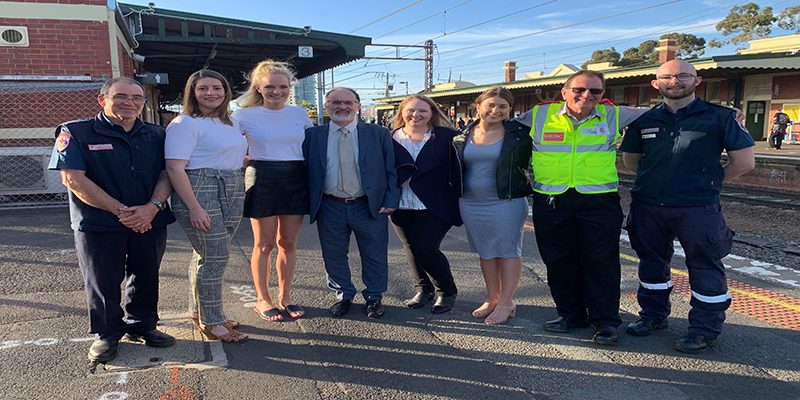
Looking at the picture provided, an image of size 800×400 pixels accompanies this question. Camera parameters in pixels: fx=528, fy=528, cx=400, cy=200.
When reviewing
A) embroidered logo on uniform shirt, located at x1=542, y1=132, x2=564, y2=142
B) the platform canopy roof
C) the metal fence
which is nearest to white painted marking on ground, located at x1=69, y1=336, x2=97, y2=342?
embroidered logo on uniform shirt, located at x1=542, y1=132, x2=564, y2=142

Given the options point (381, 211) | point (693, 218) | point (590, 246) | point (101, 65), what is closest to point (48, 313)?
point (381, 211)

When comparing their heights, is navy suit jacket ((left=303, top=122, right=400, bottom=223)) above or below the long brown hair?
below

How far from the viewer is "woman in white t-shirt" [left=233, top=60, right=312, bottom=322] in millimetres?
3844

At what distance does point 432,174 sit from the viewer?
4.13 m

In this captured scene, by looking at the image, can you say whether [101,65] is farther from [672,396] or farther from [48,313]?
[672,396]

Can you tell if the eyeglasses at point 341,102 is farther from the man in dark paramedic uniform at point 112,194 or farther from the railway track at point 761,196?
the railway track at point 761,196

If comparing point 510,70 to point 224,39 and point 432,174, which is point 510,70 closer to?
point 224,39

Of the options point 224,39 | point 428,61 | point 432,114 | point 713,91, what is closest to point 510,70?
point 428,61

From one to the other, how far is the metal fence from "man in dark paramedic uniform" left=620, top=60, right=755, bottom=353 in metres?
8.08

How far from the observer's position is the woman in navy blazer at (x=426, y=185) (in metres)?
4.12

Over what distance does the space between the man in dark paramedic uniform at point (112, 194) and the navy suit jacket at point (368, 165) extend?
3.37ft

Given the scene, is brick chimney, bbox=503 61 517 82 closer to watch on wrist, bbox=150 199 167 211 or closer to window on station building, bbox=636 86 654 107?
window on station building, bbox=636 86 654 107

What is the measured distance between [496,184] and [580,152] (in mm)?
626

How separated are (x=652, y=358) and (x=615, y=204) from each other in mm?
1038
